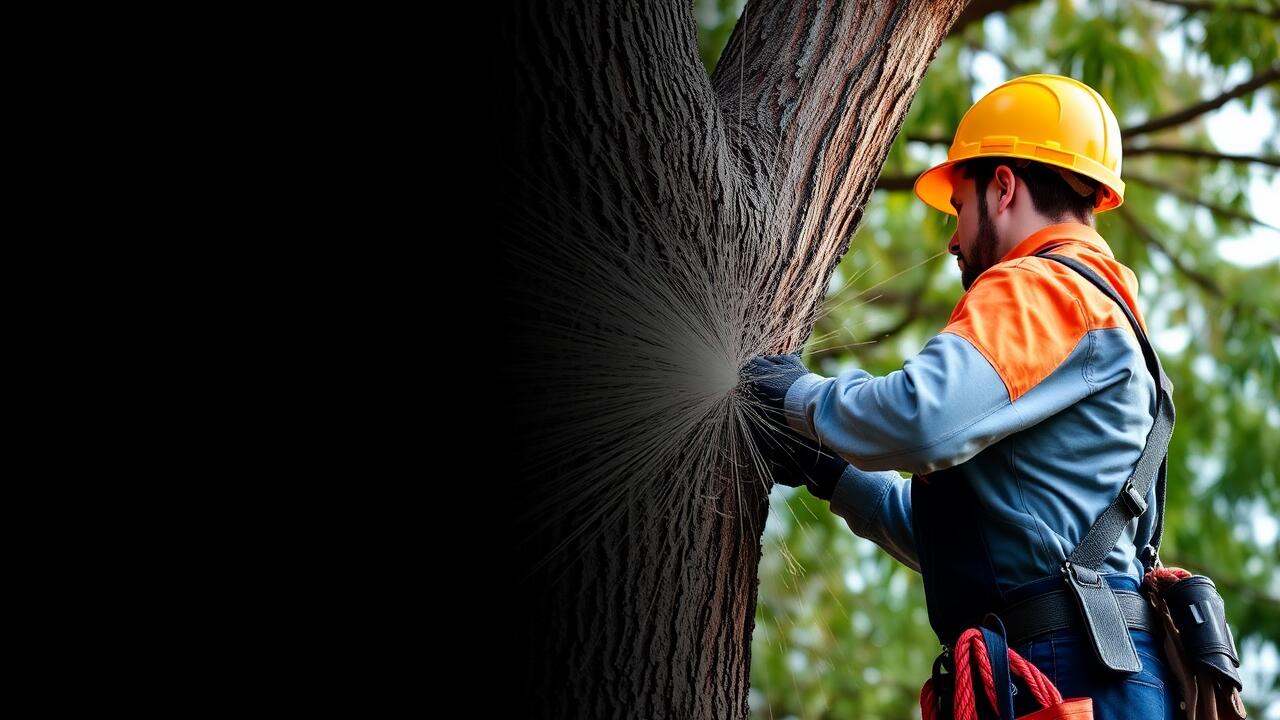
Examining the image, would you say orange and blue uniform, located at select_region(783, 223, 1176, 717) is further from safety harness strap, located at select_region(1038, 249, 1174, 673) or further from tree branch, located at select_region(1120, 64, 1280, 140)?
tree branch, located at select_region(1120, 64, 1280, 140)

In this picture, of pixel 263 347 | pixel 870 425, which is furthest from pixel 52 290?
pixel 870 425

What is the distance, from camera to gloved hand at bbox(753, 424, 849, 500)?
2164 millimetres

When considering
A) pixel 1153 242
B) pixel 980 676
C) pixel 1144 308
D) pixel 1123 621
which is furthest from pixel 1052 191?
pixel 1144 308

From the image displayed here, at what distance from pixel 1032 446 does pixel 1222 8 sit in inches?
158

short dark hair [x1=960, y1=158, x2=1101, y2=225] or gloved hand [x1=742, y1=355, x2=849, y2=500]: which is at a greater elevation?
short dark hair [x1=960, y1=158, x2=1101, y2=225]

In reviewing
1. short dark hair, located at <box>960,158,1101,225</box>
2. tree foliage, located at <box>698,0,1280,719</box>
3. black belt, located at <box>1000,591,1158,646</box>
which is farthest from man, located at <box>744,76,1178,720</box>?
tree foliage, located at <box>698,0,1280,719</box>

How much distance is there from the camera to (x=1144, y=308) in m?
7.09

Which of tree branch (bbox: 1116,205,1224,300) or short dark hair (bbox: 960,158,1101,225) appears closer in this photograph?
short dark hair (bbox: 960,158,1101,225)

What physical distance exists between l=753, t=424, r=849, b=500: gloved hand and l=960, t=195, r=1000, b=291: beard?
1.39 ft

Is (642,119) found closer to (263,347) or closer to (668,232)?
(668,232)

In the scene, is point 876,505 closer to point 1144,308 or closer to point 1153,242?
point 1153,242

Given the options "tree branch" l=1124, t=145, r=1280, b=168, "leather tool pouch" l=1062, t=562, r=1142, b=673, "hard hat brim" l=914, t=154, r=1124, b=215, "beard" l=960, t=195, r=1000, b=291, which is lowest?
"leather tool pouch" l=1062, t=562, r=1142, b=673

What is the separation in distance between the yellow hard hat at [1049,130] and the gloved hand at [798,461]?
648 mm

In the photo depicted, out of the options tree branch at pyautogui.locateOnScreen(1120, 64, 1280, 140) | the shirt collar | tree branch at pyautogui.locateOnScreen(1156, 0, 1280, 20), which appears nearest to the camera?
the shirt collar
